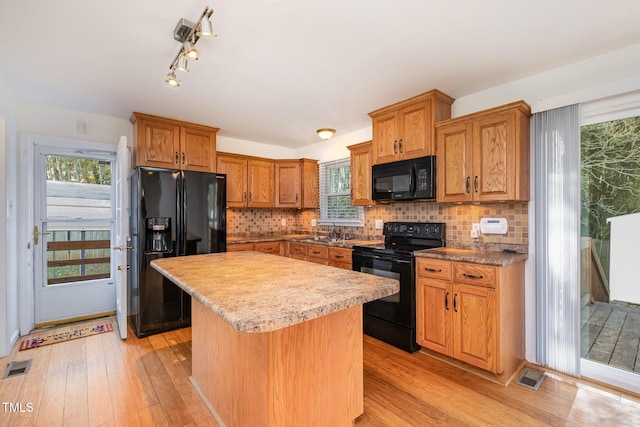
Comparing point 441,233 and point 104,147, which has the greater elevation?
point 104,147

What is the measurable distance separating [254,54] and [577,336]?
326 cm

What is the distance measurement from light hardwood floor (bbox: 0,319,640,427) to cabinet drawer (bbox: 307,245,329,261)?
4.25 feet

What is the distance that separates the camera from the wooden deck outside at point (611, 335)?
2.15 m

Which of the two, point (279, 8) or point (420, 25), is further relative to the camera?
point (420, 25)

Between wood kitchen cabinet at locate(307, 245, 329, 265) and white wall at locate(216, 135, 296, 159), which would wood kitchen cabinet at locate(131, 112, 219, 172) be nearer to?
white wall at locate(216, 135, 296, 159)

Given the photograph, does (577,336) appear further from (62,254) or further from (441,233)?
(62,254)

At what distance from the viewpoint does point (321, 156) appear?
466 cm

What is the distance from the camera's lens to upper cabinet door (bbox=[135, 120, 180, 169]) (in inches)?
129

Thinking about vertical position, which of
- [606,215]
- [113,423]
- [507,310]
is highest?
[606,215]

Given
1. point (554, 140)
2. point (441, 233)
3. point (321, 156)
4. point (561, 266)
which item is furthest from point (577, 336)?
point (321, 156)

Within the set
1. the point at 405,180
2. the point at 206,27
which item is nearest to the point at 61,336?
the point at 206,27

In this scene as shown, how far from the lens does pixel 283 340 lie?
132 centimetres

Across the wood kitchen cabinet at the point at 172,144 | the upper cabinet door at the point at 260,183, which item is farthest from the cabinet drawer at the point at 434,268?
the wood kitchen cabinet at the point at 172,144

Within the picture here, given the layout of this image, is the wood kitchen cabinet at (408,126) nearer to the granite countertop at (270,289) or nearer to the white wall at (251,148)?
the granite countertop at (270,289)
